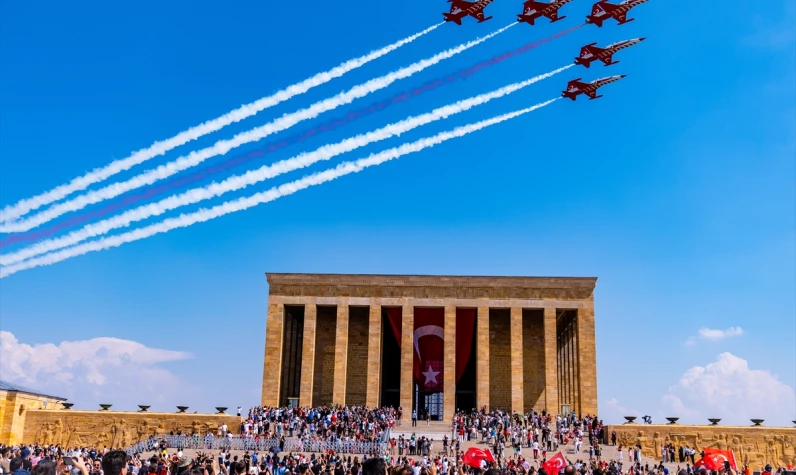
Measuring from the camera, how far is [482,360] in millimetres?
47625

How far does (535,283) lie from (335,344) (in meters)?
14.7

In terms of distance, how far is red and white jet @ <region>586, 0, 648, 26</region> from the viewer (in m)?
32.9

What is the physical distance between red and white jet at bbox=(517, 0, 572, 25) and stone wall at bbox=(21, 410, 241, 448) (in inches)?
1148

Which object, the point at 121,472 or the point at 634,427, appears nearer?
the point at 121,472

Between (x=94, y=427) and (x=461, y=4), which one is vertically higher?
(x=461, y=4)

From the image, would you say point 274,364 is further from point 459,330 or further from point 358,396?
point 459,330

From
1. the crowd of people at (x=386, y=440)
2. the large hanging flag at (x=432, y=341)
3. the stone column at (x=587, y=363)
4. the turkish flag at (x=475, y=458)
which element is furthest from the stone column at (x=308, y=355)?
the turkish flag at (x=475, y=458)

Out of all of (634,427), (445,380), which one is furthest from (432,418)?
(634,427)

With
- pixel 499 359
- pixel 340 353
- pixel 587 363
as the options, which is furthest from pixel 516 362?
pixel 340 353

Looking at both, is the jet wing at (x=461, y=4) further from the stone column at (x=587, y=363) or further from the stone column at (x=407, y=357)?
the stone column at (x=587, y=363)

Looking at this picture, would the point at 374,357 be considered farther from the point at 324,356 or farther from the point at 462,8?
the point at 462,8

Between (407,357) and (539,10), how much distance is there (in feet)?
80.4

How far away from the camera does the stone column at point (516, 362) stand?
46.3 meters

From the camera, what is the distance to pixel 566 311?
50.3 meters
